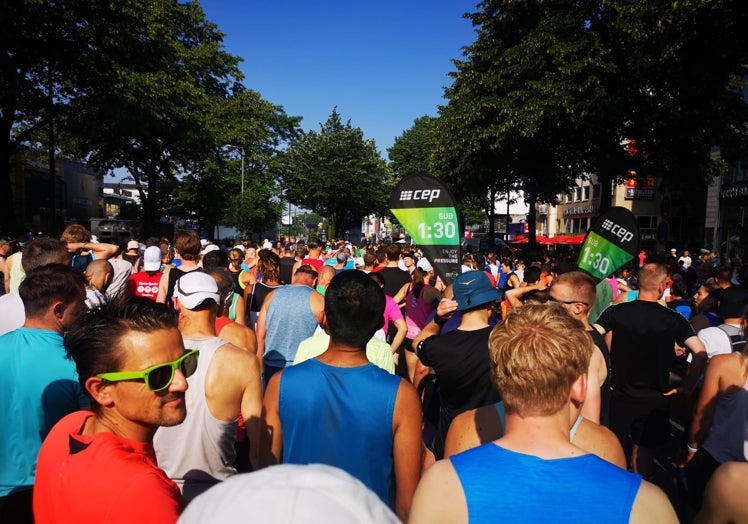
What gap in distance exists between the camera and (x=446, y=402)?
3375 mm

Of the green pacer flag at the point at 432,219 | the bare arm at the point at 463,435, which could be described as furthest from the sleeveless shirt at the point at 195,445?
the green pacer flag at the point at 432,219

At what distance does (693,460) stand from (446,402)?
1.64m

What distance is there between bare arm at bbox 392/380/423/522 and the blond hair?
0.64 meters

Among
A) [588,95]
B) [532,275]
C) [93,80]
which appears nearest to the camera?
[532,275]

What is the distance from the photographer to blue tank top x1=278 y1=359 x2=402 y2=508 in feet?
7.79

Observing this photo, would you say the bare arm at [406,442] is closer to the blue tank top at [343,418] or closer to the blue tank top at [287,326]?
the blue tank top at [343,418]

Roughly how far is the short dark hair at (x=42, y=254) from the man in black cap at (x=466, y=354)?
11.0ft

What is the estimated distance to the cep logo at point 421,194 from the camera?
5457 millimetres

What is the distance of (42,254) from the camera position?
4.74 meters

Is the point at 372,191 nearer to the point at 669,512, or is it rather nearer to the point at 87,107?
the point at 87,107

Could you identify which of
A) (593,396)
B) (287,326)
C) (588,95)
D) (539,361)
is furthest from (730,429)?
(588,95)

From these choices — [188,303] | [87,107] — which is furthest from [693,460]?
[87,107]

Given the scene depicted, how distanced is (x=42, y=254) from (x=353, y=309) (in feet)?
11.5

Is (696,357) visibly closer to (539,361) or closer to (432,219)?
(432,219)
